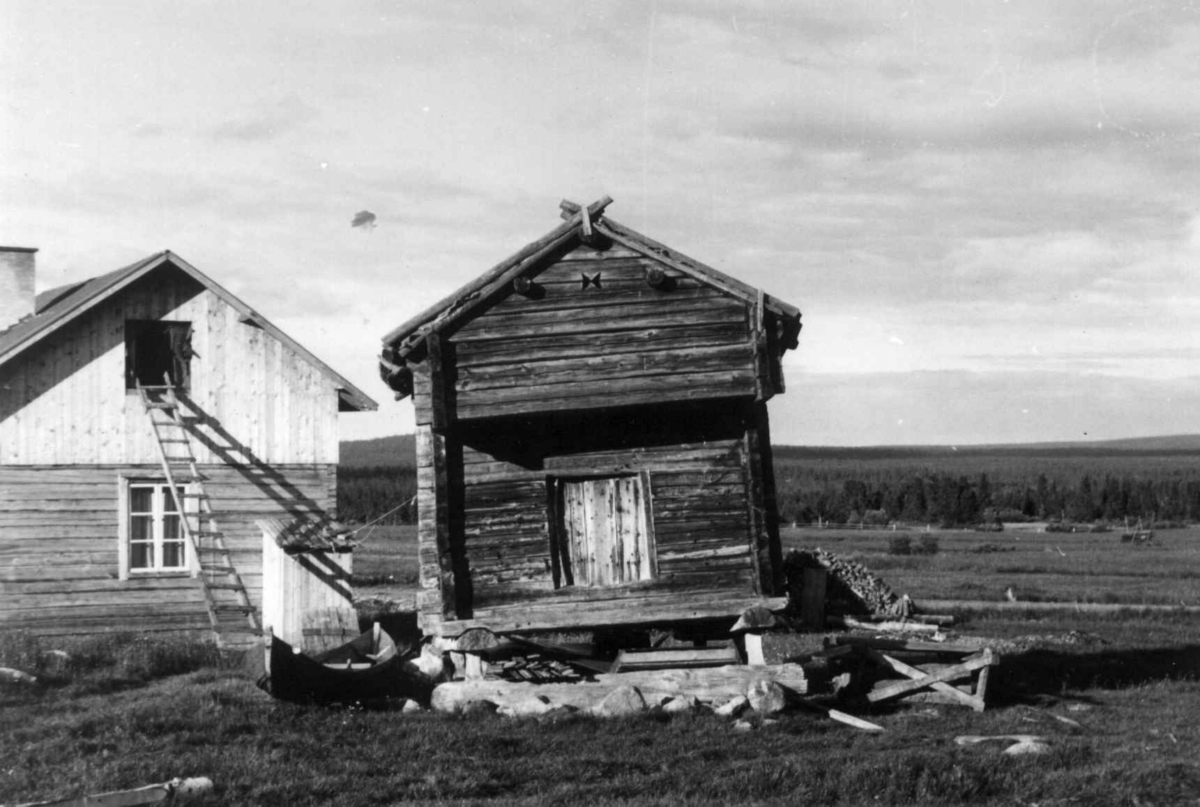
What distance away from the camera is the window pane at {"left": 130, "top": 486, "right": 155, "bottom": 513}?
874 inches

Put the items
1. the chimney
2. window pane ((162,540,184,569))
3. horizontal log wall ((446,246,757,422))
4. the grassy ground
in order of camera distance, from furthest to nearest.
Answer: the chimney, window pane ((162,540,184,569)), horizontal log wall ((446,246,757,422)), the grassy ground

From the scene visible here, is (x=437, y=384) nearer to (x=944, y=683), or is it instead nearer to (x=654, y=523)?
(x=654, y=523)

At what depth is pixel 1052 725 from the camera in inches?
596

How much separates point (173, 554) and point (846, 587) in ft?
56.6

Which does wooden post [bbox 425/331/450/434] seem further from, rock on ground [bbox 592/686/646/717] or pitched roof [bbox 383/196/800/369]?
rock on ground [bbox 592/686/646/717]

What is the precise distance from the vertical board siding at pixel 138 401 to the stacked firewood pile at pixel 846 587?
13.8 metres

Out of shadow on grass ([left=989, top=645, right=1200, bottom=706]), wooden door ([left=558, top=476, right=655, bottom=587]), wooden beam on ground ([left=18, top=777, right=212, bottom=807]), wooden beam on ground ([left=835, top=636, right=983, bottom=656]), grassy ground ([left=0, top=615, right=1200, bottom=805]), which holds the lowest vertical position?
shadow on grass ([left=989, top=645, right=1200, bottom=706])

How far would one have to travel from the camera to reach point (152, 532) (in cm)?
2233

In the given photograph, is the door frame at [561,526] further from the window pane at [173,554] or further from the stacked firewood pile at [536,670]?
the window pane at [173,554]

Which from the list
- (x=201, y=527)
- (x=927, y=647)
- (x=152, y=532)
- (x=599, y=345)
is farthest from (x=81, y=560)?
(x=927, y=647)

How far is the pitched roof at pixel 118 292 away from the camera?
21.1 metres

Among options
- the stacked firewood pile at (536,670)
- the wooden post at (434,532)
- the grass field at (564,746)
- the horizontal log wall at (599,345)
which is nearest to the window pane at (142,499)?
the grass field at (564,746)

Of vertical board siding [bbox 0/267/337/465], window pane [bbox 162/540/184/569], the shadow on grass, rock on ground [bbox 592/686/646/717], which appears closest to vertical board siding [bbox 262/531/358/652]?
window pane [bbox 162/540/184/569]

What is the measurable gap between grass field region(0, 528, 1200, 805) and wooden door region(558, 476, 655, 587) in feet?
7.71
